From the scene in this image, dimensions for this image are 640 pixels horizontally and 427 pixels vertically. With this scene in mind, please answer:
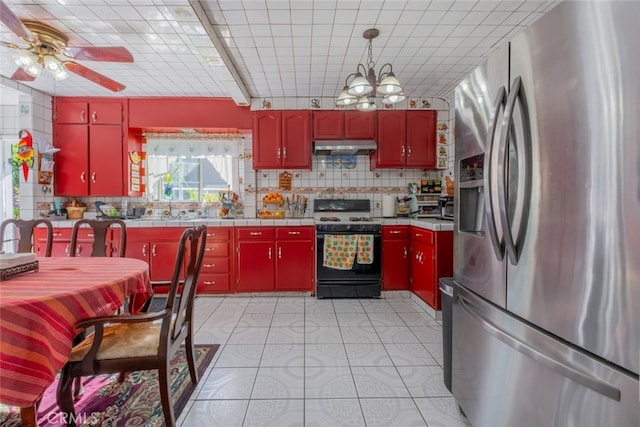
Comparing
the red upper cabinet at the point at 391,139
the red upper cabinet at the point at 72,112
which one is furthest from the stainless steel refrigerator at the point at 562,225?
the red upper cabinet at the point at 72,112

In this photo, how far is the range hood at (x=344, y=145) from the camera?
3855mm

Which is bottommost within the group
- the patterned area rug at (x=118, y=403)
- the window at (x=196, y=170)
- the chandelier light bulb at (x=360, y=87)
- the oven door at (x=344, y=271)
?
the patterned area rug at (x=118, y=403)

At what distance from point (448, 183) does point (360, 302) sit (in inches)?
71.2

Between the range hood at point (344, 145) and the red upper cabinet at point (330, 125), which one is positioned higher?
the red upper cabinet at point (330, 125)

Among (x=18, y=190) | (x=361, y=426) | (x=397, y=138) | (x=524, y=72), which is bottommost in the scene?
(x=361, y=426)

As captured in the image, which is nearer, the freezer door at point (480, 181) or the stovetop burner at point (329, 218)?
the freezer door at point (480, 181)

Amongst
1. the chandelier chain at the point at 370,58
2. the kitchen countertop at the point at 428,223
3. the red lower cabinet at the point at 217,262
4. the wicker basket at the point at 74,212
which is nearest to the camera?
the chandelier chain at the point at 370,58

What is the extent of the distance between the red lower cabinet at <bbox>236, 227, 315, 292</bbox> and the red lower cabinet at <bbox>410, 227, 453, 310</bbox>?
118 cm

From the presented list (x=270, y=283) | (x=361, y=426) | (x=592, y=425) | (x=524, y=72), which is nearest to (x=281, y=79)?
(x=270, y=283)

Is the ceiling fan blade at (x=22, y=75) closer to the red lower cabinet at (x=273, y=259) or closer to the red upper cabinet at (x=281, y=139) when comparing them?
the red upper cabinet at (x=281, y=139)

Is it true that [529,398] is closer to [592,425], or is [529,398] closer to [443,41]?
[592,425]

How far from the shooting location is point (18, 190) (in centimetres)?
396

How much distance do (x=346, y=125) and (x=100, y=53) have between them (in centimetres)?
260

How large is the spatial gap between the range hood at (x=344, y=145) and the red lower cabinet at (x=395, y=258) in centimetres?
102
